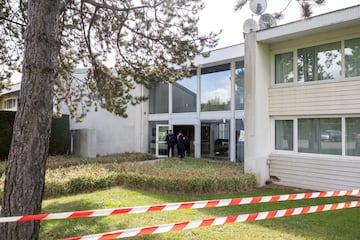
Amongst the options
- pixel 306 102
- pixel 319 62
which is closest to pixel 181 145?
pixel 306 102

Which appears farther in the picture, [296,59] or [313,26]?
[296,59]

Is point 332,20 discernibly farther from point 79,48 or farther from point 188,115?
point 188,115

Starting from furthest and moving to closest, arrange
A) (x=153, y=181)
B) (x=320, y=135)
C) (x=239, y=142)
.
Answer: (x=239, y=142) → (x=320, y=135) → (x=153, y=181)

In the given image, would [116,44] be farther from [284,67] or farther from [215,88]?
[215,88]

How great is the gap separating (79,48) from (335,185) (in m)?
8.86

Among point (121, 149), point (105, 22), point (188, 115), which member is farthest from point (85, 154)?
point (105, 22)

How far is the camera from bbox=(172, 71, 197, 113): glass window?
15984mm

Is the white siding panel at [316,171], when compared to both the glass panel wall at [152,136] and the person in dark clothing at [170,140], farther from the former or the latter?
the glass panel wall at [152,136]

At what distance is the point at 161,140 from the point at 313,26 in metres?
11.1

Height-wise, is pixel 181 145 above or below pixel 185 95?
below

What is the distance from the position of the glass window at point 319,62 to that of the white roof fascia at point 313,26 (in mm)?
625

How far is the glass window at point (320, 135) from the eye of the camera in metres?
8.99

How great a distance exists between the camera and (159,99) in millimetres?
18094

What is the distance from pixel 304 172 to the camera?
31.3 ft
